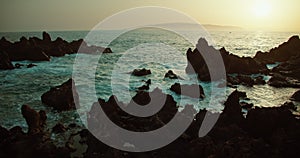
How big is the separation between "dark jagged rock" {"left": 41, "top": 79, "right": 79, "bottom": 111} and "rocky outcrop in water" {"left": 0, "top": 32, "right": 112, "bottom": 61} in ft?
111

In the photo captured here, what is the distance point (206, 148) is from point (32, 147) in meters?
8.15

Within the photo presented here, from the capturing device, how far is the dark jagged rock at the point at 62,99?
23094mm

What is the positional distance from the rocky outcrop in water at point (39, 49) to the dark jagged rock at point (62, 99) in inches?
1336

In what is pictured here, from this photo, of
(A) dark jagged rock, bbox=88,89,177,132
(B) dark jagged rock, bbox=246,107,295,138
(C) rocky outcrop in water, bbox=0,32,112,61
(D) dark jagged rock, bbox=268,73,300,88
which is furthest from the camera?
(C) rocky outcrop in water, bbox=0,32,112,61

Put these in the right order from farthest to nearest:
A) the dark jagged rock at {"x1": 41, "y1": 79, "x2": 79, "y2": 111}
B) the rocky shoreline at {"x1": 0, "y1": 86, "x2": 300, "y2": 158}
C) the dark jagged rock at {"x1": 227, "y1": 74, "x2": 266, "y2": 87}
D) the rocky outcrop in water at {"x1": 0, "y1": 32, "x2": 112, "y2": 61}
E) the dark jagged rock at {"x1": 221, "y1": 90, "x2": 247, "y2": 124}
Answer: the rocky outcrop in water at {"x1": 0, "y1": 32, "x2": 112, "y2": 61}
the dark jagged rock at {"x1": 227, "y1": 74, "x2": 266, "y2": 87}
the dark jagged rock at {"x1": 41, "y1": 79, "x2": 79, "y2": 111}
the dark jagged rock at {"x1": 221, "y1": 90, "x2": 247, "y2": 124}
the rocky shoreline at {"x1": 0, "y1": 86, "x2": 300, "y2": 158}

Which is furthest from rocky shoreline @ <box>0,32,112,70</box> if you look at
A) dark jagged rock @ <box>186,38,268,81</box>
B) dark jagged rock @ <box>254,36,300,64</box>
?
dark jagged rock @ <box>254,36,300,64</box>

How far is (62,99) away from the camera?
23.4 metres

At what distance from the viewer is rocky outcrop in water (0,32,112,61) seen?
55688 millimetres

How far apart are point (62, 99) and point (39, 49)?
38.6 meters

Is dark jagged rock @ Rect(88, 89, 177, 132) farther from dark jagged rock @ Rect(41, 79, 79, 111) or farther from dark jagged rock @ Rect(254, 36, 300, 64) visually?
dark jagged rock @ Rect(254, 36, 300, 64)

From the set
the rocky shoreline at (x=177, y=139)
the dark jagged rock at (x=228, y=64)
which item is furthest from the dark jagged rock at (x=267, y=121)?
the dark jagged rock at (x=228, y=64)

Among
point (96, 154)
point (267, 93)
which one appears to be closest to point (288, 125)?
point (96, 154)

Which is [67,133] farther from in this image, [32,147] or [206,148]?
[206,148]

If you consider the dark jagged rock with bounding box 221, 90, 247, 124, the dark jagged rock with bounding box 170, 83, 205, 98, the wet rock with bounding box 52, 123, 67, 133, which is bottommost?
the wet rock with bounding box 52, 123, 67, 133
